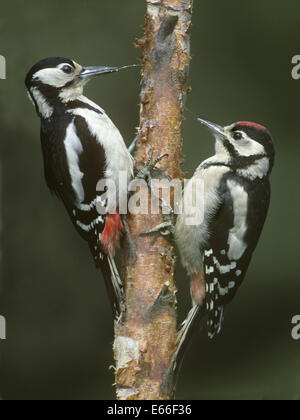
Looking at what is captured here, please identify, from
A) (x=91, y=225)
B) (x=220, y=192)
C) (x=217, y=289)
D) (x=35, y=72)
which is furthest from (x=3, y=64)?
(x=217, y=289)

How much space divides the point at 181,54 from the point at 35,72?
0.48m

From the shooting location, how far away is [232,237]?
1.97m

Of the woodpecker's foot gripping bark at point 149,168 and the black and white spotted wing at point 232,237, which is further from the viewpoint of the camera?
the black and white spotted wing at point 232,237

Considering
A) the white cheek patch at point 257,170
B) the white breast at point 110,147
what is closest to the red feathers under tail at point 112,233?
the white breast at point 110,147

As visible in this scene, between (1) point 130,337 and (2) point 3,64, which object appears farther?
(2) point 3,64

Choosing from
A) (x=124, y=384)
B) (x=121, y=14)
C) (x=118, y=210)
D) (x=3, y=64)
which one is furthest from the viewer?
(x=121, y=14)

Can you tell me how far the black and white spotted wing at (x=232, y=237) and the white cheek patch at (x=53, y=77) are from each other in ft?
2.03

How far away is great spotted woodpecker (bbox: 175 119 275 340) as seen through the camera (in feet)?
6.43

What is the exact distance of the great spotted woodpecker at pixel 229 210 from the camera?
1959 mm

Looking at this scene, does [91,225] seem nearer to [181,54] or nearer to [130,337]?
[130,337]

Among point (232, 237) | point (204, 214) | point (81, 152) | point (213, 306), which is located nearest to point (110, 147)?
point (81, 152)

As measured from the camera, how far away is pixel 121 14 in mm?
2789

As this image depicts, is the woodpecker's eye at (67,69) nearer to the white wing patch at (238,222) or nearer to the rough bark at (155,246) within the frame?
the rough bark at (155,246)

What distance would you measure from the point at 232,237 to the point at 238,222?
0.05 meters
